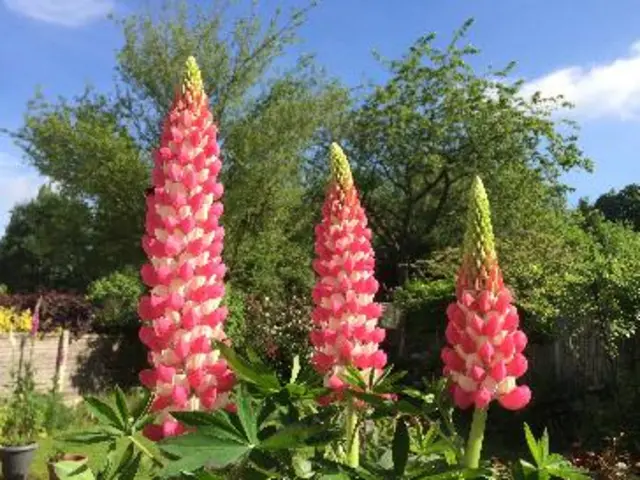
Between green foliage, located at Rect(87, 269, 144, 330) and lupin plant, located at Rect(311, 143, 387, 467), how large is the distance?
46.4 feet

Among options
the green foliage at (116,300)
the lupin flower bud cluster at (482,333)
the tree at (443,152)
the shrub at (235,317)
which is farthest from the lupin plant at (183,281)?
the tree at (443,152)

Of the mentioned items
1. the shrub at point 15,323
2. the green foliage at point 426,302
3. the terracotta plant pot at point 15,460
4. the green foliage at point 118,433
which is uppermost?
the green foliage at point 426,302

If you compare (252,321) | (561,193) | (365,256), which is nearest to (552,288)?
(252,321)

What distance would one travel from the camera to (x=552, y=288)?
13148mm

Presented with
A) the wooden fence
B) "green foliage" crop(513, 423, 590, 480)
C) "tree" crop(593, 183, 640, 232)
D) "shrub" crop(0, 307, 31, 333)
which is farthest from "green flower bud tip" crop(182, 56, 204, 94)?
"tree" crop(593, 183, 640, 232)

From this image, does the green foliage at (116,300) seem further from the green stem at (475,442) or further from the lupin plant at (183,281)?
the green stem at (475,442)

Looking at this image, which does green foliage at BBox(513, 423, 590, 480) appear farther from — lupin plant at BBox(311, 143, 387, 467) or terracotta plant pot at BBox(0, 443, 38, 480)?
terracotta plant pot at BBox(0, 443, 38, 480)

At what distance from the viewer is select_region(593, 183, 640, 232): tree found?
167 feet

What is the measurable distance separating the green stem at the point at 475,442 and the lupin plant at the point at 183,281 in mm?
612

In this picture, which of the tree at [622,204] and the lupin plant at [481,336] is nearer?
the lupin plant at [481,336]

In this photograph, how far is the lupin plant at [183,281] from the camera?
2023mm

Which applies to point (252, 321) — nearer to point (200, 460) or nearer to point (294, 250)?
point (294, 250)

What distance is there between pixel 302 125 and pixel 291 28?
3.17 metres

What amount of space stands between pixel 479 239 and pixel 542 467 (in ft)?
1.82
